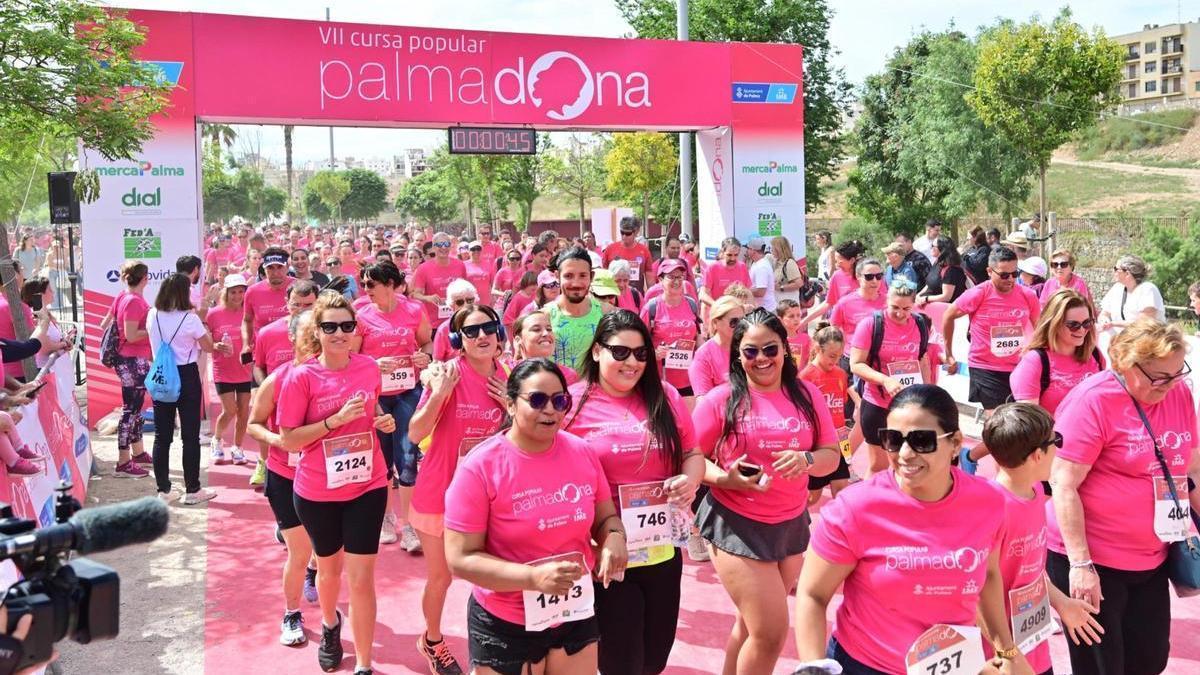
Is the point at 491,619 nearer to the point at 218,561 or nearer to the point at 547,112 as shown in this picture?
the point at 218,561

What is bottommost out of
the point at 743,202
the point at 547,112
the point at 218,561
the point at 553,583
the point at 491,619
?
the point at 218,561

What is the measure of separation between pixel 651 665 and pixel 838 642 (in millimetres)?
1183

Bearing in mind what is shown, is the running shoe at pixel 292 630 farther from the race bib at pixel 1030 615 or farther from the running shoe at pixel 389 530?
the race bib at pixel 1030 615

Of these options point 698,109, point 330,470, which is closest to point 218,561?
point 330,470

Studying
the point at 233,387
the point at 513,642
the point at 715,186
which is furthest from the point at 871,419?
the point at 715,186

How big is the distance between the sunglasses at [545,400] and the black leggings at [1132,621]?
2120 millimetres

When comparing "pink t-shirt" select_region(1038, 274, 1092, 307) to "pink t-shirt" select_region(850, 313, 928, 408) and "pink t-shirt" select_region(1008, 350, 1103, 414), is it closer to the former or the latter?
"pink t-shirt" select_region(850, 313, 928, 408)

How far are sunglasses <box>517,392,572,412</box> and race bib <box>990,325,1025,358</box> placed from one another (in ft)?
16.5

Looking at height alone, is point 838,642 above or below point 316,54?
below

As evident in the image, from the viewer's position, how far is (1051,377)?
5.26m

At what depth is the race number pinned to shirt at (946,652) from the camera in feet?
9.32

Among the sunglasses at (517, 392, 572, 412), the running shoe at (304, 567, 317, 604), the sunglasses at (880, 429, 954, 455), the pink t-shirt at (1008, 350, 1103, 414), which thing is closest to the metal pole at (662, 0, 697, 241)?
the running shoe at (304, 567, 317, 604)

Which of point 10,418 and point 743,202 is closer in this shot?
point 10,418

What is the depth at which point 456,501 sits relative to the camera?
3.36 m
